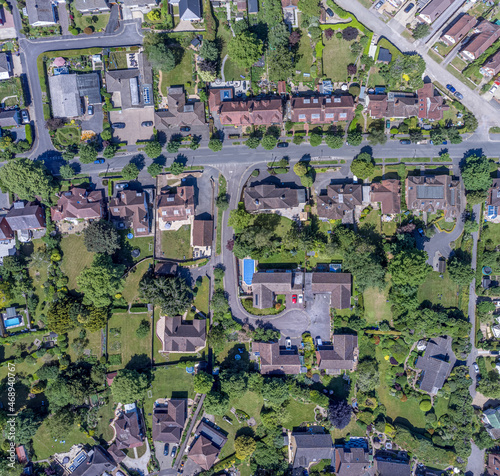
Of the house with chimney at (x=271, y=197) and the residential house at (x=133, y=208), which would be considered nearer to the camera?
the house with chimney at (x=271, y=197)

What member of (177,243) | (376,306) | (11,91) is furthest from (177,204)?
(376,306)

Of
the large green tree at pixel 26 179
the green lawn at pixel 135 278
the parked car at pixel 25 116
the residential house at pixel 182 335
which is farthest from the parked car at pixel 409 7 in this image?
the parked car at pixel 25 116

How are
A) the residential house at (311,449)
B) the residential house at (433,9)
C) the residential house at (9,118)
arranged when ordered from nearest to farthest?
the residential house at (433,9) → the residential house at (311,449) → the residential house at (9,118)

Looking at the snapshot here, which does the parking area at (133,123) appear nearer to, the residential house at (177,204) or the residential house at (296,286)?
the residential house at (177,204)

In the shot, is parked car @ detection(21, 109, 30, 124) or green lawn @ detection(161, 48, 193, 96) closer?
green lawn @ detection(161, 48, 193, 96)

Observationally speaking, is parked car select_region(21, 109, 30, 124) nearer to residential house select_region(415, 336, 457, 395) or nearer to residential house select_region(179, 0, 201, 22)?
residential house select_region(179, 0, 201, 22)

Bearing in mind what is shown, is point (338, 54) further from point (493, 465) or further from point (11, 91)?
point (493, 465)

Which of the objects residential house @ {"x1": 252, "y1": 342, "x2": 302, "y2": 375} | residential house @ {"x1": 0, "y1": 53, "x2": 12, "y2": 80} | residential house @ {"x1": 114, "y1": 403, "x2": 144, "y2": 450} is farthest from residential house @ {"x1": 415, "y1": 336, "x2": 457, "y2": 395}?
residential house @ {"x1": 0, "y1": 53, "x2": 12, "y2": 80}
